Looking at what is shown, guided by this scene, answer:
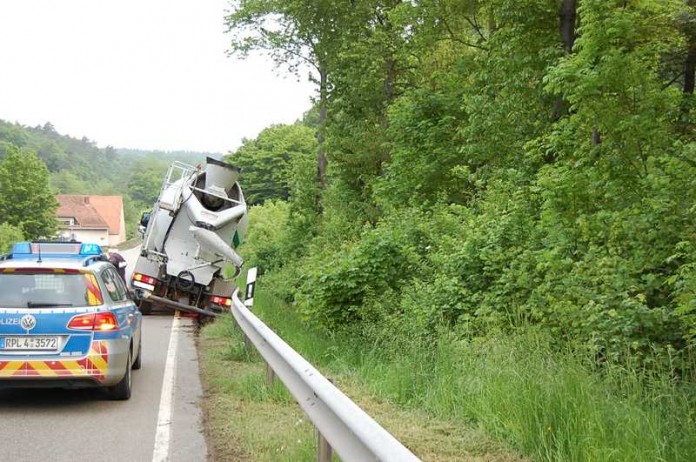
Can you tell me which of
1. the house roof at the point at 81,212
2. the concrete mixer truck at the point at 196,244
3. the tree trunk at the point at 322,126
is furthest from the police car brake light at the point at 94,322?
the house roof at the point at 81,212

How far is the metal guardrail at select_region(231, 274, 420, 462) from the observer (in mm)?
3865

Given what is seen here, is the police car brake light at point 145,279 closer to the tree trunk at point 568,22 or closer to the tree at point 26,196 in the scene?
the tree trunk at point 568,22

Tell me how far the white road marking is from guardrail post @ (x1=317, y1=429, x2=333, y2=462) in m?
1.79

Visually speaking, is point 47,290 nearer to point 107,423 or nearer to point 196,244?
point 107,423

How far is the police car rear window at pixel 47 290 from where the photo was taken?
27.4 feet

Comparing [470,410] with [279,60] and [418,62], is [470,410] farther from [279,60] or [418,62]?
[279,60]

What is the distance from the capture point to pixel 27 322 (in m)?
8.18

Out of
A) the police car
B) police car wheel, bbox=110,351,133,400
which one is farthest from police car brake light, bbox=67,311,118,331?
police car wheel, bbox=110,351,133,400

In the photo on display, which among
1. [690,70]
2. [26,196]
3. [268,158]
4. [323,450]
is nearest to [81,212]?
[26,196]

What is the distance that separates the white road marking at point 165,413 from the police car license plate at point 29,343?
1.35 m

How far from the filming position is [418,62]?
2441cm

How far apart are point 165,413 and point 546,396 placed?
4.34 m

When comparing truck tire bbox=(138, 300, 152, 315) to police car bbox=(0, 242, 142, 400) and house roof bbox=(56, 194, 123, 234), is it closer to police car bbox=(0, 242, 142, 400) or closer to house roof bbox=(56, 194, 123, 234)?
police car bbox=(0, 242, 142, 400)

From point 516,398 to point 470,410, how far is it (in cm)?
49
